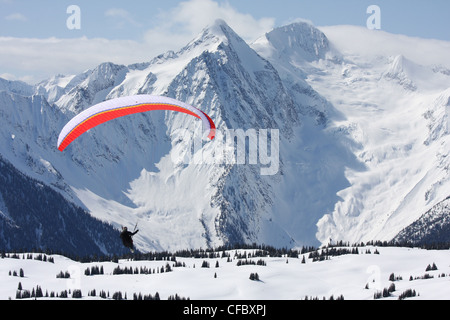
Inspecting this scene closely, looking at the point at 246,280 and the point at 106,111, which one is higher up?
the point at 106,111

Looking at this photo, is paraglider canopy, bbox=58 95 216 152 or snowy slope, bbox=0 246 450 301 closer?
paraglider canopy, bbox=58 95 216 152

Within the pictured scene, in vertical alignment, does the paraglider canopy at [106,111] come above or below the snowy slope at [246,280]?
above

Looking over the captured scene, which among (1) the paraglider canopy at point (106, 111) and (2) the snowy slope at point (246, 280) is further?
(2) the snowy slope at point (246, 280)

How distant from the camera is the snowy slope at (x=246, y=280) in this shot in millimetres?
163500

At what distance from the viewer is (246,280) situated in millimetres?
174875

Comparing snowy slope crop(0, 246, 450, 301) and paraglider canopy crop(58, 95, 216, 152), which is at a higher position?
paraglider canopy crop(58, 95, 216, 152)

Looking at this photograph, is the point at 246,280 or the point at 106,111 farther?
the point at 246,280

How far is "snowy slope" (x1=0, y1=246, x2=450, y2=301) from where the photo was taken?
164m
